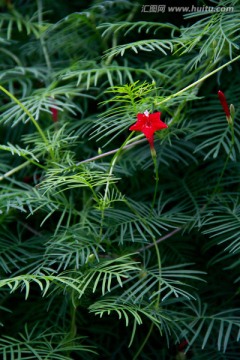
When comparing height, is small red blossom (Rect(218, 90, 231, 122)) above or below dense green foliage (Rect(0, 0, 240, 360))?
above

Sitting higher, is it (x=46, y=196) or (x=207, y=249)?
(x=46, y=196)

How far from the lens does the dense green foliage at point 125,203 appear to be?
0.98 metres

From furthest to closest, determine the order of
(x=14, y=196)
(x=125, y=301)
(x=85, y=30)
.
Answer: (x=85, y=30)
(x=14, y=196)
(x=125, y=301)

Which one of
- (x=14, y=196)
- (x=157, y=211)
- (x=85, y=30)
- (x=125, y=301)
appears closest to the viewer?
(x=125, y=301)

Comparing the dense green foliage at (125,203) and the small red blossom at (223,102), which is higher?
the small red blossom at (223,102)

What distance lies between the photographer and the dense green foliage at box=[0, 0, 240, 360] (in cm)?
98

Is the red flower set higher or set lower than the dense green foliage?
higher

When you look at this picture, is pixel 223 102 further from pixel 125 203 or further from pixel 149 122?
pixel 125 203

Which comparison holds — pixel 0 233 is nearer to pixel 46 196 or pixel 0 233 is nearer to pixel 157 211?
pixel 46 196

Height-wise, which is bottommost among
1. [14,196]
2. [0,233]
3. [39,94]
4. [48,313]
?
[48,313]

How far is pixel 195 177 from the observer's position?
1202 mm

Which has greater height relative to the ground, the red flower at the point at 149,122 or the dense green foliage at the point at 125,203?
the red flower at the point at 149,122

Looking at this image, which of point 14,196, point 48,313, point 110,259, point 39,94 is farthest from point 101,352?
point 39,94

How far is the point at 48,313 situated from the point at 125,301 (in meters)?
0.27
